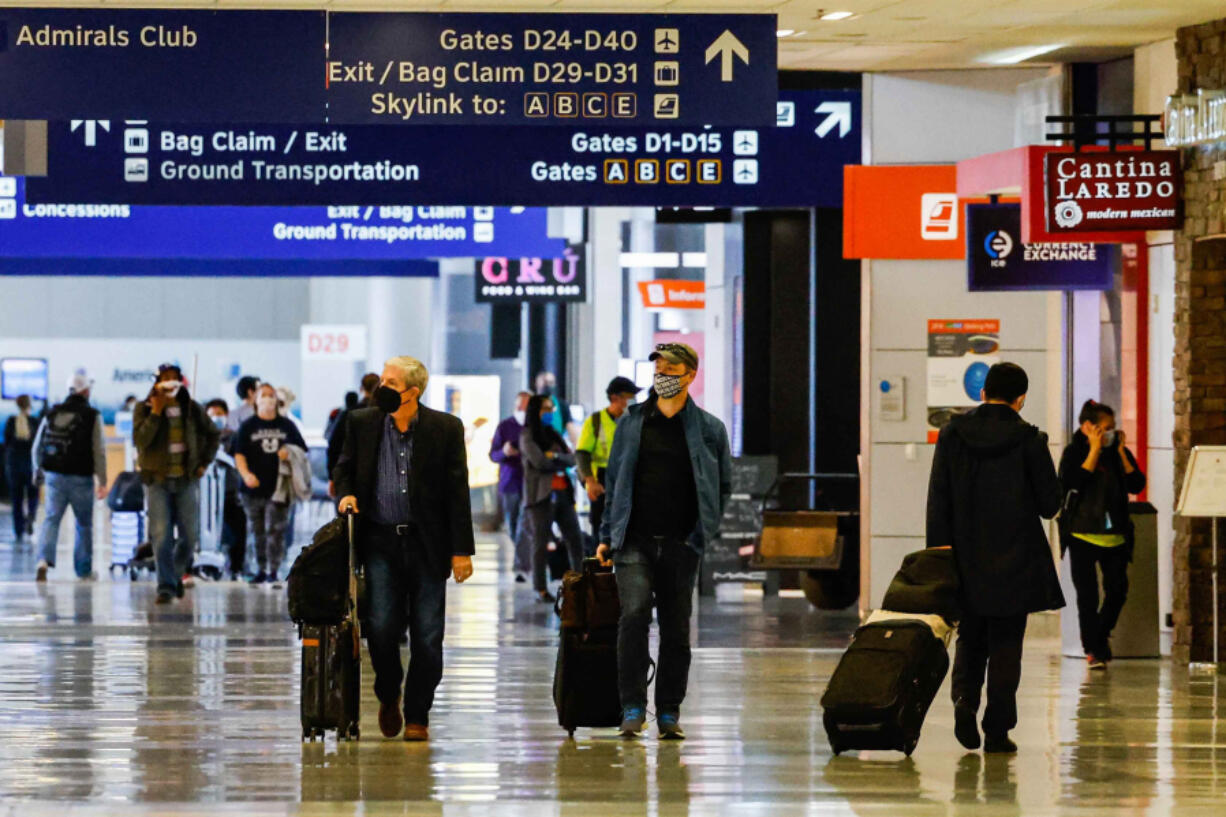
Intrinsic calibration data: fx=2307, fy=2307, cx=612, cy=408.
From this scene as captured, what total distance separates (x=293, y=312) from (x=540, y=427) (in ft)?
64.6

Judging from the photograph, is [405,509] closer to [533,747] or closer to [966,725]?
[533,747]

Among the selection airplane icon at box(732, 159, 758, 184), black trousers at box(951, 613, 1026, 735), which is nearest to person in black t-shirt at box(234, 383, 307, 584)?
airplane icon at box(732, 159, 758, 184)

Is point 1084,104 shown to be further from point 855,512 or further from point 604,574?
point 604,574

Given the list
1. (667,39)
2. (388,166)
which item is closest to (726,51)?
(667,39)

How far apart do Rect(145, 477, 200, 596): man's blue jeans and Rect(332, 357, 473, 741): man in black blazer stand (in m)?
7.74

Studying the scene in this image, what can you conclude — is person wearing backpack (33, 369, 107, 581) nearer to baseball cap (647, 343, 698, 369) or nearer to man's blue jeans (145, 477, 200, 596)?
man's blue jeans (145, 477, 200, 596)

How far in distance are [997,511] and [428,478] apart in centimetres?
217

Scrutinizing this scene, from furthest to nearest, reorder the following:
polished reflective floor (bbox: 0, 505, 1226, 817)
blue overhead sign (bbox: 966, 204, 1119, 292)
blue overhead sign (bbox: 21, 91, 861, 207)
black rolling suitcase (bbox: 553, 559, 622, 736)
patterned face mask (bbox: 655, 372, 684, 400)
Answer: blue overhead sign (bbox: 966, 204, 1119, 292), blue overhead sign (bbox: 21, 91, 861, 207), black rolling suitcase (bbox: 553, 559, 622, 736), patterned face mask (bbox: 655, 372, 684, 400), polished reflective floor (bbox: 0, 505, 1226, 817)

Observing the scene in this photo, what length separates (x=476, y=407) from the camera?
87.2ft

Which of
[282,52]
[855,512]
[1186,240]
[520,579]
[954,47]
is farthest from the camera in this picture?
[520,579]

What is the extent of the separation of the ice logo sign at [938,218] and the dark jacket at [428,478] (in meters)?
6.65

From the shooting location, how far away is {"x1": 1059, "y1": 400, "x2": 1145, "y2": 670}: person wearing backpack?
40.4 ft

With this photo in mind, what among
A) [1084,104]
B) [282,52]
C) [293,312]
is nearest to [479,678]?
[282,52]

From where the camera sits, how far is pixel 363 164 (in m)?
13.9
